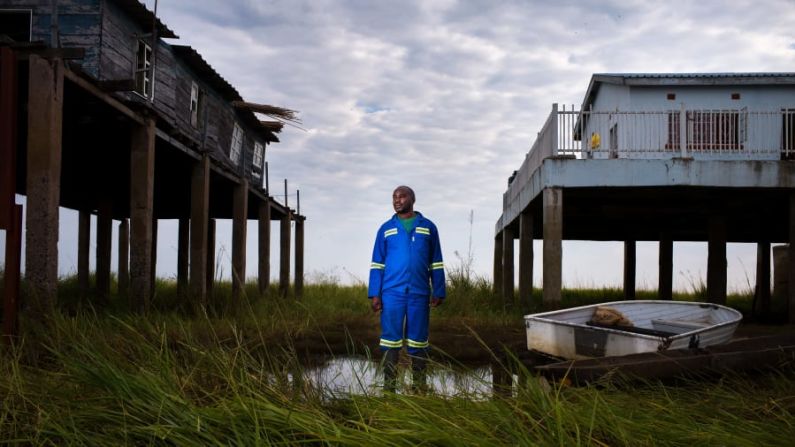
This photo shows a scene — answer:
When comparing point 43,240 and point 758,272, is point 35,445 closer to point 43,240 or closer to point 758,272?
point 43,240

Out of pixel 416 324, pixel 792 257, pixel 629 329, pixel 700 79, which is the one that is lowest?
pixel 629 329

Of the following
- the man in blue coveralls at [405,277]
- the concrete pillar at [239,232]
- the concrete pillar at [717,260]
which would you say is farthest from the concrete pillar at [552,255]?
the concrete pillar at [239,232]

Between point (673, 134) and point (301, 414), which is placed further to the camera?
point (673, 134)

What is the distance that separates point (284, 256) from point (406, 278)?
59.3 feet

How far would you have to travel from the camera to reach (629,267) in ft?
89.9

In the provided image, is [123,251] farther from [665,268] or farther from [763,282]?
[763,282]

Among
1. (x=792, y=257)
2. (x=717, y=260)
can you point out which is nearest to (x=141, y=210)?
(x=792, y=257)

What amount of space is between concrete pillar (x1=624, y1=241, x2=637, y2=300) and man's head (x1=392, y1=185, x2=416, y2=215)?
20.2 metres

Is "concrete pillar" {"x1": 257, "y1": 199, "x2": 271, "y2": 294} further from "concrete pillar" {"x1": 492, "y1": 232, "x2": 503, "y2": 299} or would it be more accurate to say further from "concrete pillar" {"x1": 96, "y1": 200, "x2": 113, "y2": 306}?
"concrete pillar" {"x1": 492, "y1": 232, "x2": 503, "y2": 299}

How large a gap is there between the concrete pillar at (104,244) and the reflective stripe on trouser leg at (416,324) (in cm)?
1529

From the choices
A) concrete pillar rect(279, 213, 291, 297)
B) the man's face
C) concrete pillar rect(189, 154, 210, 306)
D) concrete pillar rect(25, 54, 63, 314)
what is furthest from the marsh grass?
concrete pillar rect(279, 213, 291, 297)

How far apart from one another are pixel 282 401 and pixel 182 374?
107cm

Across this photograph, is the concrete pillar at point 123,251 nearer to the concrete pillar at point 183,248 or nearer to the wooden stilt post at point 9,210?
the concrete pillar at point 183,248

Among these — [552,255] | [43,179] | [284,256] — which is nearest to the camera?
[43,179]
